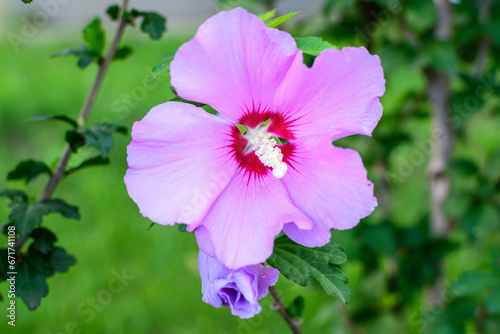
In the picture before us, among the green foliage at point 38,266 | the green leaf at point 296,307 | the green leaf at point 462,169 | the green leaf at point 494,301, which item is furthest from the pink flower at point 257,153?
the green leaf at point 462,169

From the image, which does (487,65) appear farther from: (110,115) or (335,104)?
(110,115)

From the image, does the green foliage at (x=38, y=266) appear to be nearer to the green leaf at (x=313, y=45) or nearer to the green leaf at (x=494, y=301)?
the green leaf at (x=313, y=45)

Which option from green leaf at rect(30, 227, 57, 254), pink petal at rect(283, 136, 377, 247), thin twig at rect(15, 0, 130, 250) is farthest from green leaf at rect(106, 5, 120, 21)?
pink petal at rect(283, 136, 377, 247)

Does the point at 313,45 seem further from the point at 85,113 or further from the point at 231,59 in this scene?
the point at 85,113

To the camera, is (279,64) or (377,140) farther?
(377,140)

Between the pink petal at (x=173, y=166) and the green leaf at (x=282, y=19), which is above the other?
the green leaf at (x=282, y=19)

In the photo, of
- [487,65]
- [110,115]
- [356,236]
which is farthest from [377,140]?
[110,115]
